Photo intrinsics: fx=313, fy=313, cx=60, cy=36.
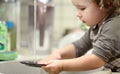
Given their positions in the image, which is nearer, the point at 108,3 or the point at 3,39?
the point at 108,3

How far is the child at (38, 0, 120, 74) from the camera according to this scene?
0.72 m

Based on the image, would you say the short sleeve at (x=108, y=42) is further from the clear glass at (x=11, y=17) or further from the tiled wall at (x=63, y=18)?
the tiled wall at (x=63, y=18)

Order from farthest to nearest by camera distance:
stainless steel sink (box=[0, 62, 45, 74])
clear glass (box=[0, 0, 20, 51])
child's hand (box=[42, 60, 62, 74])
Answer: clear glass (box=[0, 0, 20, 51]), stainless steel sink (box=[0, 62, 45, 74]), child's hand (box=[42, 60, 62, 74])

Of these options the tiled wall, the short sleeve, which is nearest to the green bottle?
the short sleeve

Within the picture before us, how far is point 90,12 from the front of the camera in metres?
0.77

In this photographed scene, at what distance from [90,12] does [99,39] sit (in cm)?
8

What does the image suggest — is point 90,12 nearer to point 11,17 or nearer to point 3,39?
point 3,39

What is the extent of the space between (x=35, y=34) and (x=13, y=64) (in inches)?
12.7

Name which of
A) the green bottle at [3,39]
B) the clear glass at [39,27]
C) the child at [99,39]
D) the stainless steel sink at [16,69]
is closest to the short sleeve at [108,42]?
the child at [99,39]

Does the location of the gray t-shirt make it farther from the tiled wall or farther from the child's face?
the tiled wall

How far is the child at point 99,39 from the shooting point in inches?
28.2

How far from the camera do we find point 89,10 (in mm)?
766

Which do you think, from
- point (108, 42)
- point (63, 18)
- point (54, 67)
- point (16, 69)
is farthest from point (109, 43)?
point (63, 18)

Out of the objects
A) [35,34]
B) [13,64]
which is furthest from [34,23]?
[13,64]
